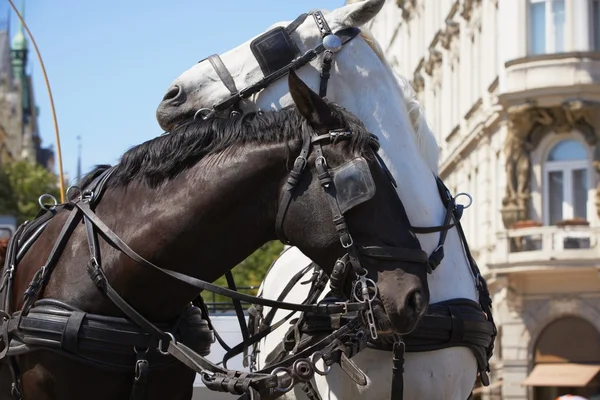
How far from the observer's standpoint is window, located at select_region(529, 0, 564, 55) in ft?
88.2

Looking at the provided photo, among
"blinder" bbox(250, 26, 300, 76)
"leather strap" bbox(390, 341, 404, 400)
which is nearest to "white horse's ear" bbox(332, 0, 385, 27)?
"blinder" bbox(250, 26, 300, 76)

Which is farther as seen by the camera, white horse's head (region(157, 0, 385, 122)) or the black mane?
white horse's head (region(157, 0, 385, 122))

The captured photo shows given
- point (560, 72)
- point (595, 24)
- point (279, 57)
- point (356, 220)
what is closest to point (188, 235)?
point (356, 220)

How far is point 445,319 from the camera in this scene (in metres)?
Answer: 5.95

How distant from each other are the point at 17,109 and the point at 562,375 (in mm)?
84698

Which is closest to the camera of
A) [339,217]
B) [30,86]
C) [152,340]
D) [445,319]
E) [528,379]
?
[339,217]

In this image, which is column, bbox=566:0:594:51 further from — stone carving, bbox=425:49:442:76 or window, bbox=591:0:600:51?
stone carving, bbox=425:49:442:76

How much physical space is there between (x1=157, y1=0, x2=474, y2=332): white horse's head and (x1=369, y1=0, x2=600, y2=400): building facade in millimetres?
19534

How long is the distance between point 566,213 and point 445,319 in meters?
21.3

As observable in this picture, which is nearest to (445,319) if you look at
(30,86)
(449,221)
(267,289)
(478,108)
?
(449,221)

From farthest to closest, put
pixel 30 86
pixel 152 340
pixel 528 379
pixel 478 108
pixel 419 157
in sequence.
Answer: pixel 30 86 → pixel 478 108 → pixel 528 379 → pixel 419 157 → pixel 152 340

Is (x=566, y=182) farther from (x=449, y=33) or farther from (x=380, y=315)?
(x=380, y=315)

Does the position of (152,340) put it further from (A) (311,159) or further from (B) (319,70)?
(B) (319,70)

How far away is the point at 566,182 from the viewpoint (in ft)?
88.3
